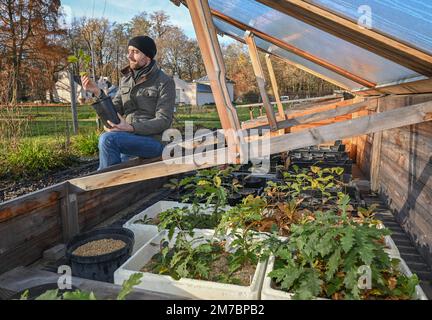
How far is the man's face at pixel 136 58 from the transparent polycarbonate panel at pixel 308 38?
3.41ft

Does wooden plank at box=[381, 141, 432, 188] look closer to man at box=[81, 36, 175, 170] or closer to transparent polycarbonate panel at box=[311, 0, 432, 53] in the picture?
transparent polycarbonate panel at box=[311, 0, 432, 53]

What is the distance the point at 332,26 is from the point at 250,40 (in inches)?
91.5

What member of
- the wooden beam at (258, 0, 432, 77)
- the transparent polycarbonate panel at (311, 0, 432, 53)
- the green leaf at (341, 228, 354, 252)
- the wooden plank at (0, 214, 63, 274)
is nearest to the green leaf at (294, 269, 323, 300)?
the green leaf at (341, 228, 354, 252)

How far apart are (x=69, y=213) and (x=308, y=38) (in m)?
2.82

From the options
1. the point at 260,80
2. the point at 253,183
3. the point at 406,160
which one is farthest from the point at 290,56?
the point at 406,160

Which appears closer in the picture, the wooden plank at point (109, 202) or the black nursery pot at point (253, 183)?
the wooden plank at point (109, 202)

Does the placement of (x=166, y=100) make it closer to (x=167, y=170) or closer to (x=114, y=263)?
(x=167, y=170)

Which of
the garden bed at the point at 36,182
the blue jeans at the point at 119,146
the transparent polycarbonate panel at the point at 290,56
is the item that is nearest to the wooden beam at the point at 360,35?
the blue jeans at the point at 119,146

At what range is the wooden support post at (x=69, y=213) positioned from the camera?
2.50 meters

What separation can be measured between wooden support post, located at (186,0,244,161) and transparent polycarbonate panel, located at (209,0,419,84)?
48.3 inches

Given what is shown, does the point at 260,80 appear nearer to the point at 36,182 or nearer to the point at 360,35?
the point at 360,35

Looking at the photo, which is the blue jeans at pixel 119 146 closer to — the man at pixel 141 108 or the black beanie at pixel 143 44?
the man at pixel 141 108
